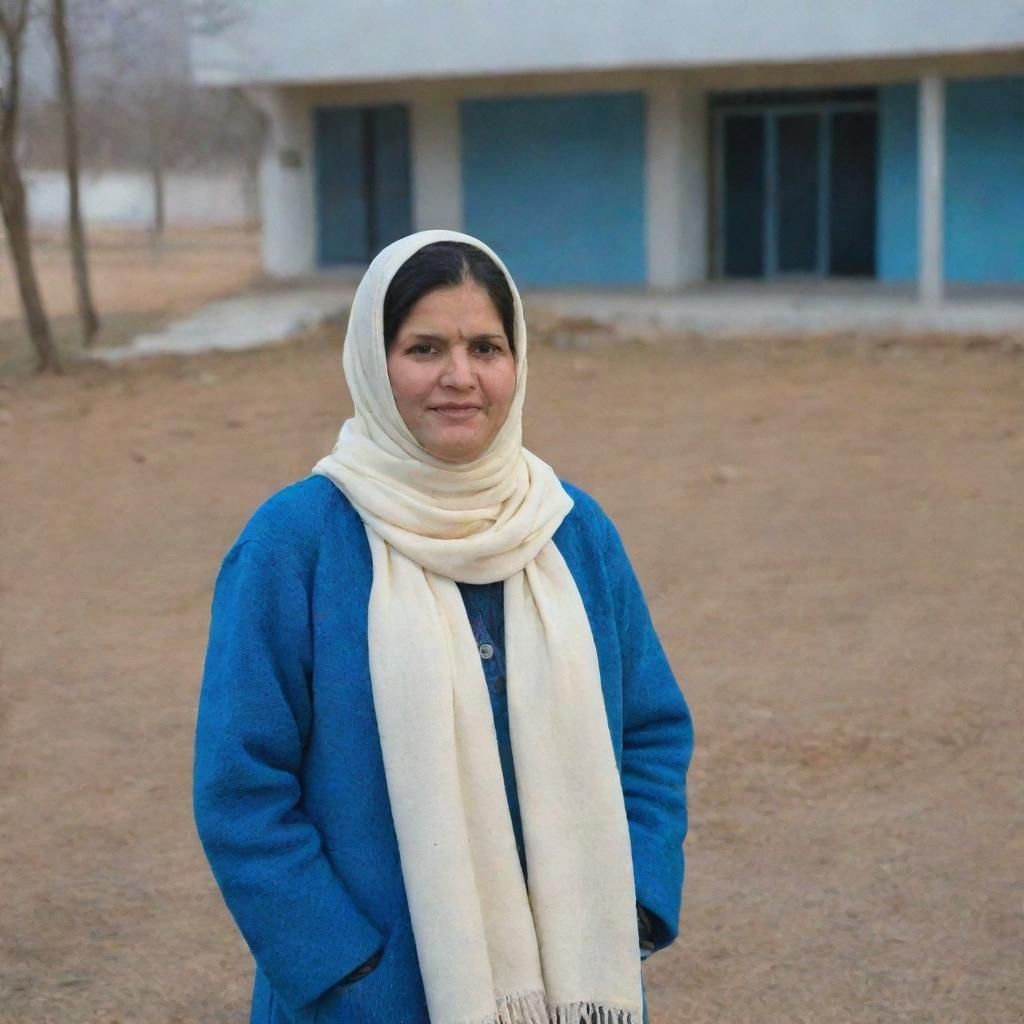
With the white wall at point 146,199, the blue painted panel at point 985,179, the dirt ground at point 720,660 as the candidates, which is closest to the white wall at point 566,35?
the blue painted panel at point 985,179

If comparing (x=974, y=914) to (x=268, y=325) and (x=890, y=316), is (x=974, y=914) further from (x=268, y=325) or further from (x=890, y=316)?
(x=268, y=325)

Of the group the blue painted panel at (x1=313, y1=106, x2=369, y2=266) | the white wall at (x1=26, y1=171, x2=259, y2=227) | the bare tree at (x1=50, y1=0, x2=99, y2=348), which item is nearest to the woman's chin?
the bare tree at (x1=50, y1=0, x2=99, y2=348)

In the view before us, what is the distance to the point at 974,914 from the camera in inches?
170

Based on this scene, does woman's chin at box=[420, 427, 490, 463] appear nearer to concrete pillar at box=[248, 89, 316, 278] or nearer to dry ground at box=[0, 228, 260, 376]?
dry ground at box=[0, 228, 260, 376]

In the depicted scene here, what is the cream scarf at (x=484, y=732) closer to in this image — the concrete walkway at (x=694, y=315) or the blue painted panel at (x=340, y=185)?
the concrete walkway at (x=694, y=315)

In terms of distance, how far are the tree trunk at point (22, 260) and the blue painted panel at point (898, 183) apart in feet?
29.5

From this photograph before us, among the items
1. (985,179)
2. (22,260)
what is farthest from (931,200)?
(22,260)

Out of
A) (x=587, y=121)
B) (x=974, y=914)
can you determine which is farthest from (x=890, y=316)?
(x=974, y=914)

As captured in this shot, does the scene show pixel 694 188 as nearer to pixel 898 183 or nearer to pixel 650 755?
pixel 898 183

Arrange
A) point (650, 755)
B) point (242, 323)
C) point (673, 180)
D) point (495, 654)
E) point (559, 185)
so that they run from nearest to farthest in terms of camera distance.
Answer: point (495, 654) → point (650, 755) → point (242, 323) → point (673, 180) → point (559, 185)

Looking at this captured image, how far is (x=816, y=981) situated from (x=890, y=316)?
12.5 meters

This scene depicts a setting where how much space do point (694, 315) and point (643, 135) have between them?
3.15 m

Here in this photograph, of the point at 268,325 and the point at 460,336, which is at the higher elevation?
the point at 460,336

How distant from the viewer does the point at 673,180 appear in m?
18.6
